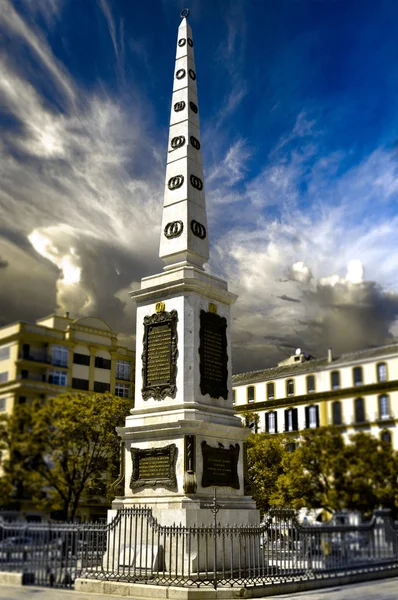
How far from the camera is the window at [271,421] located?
49.6m

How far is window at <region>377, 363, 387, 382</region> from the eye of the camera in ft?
139

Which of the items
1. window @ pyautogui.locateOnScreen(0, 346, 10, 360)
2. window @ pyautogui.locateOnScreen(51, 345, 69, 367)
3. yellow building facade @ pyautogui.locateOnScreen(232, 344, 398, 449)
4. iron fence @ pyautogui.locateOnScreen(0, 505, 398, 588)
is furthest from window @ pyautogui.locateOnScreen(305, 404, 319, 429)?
iron fence @ pyautogui.locateOnScreen(0, 505, 398, 588)

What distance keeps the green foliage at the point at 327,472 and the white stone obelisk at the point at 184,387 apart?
21.5 metres

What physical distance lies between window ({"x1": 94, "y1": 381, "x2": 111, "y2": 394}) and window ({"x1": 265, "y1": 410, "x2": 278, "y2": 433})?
1243cm

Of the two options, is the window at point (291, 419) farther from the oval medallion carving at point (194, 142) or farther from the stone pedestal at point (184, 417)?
the oval medallion carving at point (194, 142)

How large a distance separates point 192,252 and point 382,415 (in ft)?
87.8

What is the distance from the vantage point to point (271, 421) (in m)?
50.5

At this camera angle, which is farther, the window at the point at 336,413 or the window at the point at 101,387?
the window at the point at 101,387

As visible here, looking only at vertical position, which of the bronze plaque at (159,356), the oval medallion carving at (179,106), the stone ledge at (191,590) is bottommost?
the stone ledge at (191,590)

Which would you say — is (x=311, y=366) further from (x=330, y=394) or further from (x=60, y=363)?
(x=60, y=363)

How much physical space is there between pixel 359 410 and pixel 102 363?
729 inches

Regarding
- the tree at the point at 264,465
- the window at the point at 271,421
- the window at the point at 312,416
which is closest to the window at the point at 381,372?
the window at the point at 312,416

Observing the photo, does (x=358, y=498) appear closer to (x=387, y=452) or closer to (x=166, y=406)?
(x=387, y=452)

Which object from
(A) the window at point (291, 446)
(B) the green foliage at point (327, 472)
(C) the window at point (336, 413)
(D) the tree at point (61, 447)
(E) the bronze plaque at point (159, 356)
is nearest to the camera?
(E) the bronze plaque at point (159, 356)
